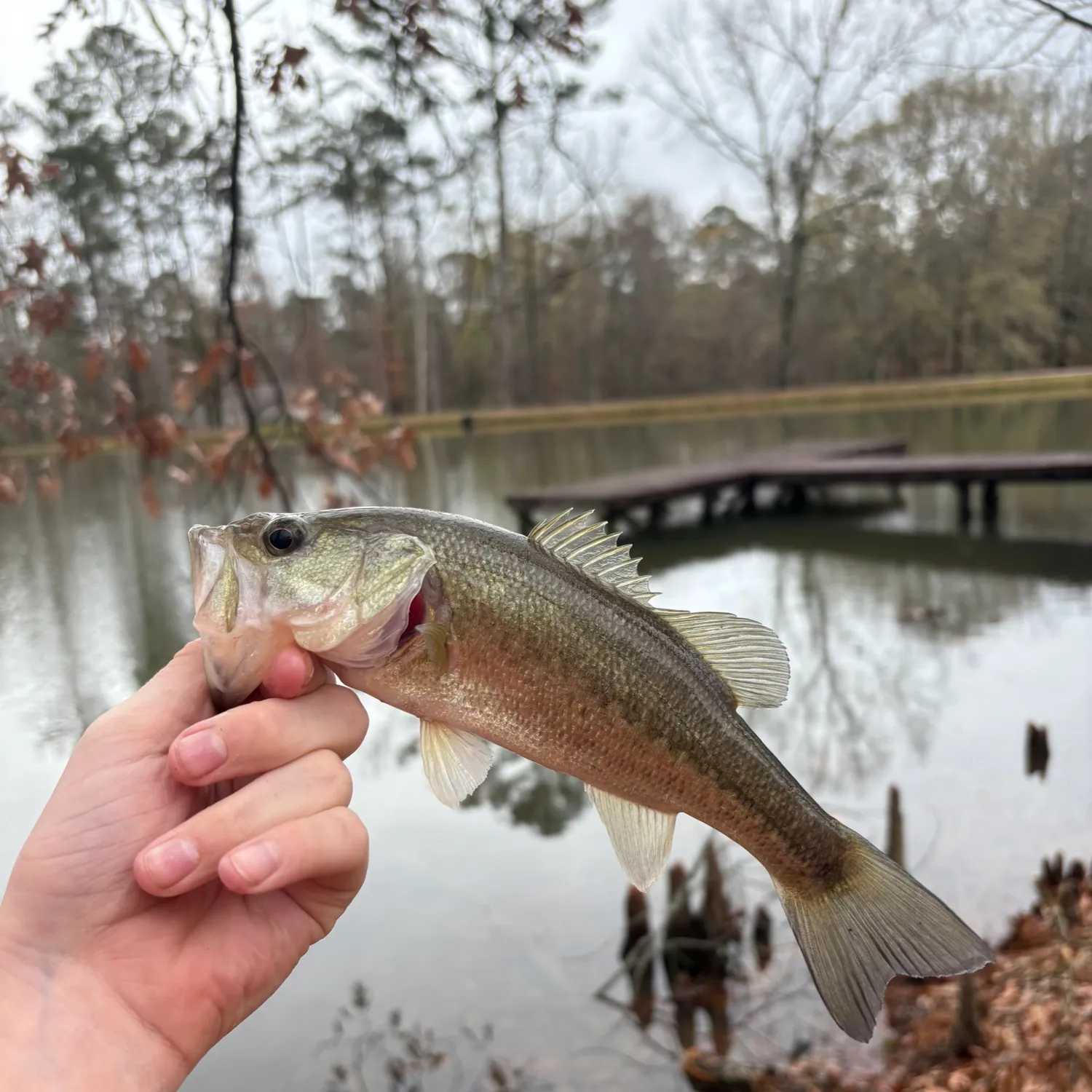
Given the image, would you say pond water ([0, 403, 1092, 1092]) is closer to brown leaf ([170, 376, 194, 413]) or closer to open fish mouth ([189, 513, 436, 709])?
brown leaf ([170, 376, 194, 413])

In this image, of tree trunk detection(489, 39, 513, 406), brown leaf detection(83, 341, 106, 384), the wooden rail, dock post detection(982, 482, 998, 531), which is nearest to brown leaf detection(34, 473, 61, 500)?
brown leaf detection(83, 341, 106, 384)

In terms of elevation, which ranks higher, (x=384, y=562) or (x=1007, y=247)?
(x=1007, y=247)

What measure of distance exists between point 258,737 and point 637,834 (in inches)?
24.8

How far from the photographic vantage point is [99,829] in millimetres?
1353

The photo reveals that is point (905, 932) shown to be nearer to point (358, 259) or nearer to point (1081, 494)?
Result: point (1081, 494)

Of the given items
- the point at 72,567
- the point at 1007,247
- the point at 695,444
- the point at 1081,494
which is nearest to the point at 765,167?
the point at 1007,247

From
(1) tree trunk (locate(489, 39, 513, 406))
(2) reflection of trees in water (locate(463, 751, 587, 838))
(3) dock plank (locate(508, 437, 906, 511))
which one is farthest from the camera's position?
(1) tree trunk (locate(489, 39, 513, 406))

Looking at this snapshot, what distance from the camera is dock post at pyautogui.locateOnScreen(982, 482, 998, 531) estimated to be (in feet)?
41.3

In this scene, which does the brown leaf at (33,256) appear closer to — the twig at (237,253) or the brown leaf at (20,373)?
the brown leaf at (20,373)

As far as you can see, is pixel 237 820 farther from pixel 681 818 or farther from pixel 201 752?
pixel 681 818

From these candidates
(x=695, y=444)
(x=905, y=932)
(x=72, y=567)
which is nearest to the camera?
(x=905, y=932)

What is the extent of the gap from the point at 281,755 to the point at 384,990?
11.8 feet

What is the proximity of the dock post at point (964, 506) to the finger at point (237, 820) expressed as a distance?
513 inches

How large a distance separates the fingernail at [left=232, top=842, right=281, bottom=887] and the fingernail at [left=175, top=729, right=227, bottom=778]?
129mm
